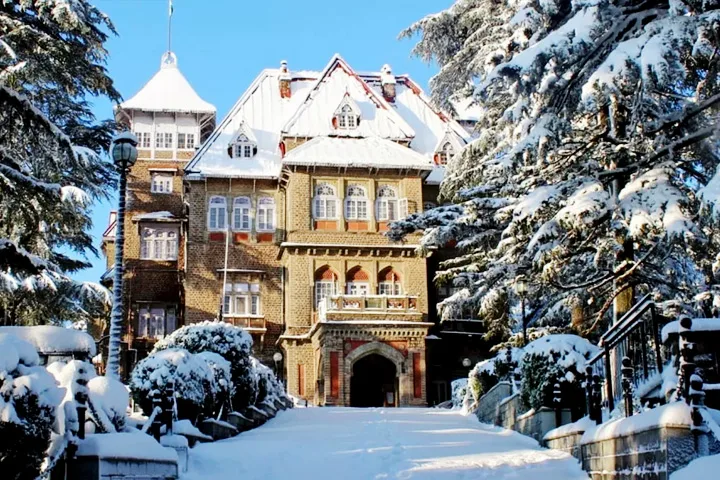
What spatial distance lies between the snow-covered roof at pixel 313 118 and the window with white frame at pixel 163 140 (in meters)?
2.78

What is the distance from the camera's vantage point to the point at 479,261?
87.4 ft

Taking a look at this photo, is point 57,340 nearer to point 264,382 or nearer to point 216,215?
point 264,382

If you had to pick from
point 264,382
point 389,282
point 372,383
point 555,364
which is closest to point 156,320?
point 372,383

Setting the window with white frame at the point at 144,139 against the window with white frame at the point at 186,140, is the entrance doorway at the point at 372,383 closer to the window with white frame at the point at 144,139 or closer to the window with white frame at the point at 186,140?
the window with white frame at the point at 186,140

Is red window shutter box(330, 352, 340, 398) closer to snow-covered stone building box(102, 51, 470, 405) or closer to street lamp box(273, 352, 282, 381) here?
snow-covered stone building box(102, 51, 470, 405)

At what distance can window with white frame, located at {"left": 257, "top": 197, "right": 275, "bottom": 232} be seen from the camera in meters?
41.0

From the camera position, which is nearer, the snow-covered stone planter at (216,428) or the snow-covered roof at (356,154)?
the snow-covered stone planter at (216,428)

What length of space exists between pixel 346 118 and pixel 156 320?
11.7 m

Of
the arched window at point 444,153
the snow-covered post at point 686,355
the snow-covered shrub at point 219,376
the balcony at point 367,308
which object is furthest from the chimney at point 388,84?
the snow-covered post at point 686,355

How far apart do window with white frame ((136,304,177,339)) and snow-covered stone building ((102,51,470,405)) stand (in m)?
0.11

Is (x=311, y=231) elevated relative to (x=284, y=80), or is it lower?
lower

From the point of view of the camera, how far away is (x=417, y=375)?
3647 centimetres

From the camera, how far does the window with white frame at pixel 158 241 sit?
42.8 metres

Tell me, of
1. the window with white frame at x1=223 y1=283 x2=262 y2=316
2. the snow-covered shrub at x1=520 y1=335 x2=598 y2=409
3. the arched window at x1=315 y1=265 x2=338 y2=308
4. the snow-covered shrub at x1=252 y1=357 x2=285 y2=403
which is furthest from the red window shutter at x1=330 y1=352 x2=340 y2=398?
the snow-covered shrub at x1=520 y1=335 x2=598 y2=409
